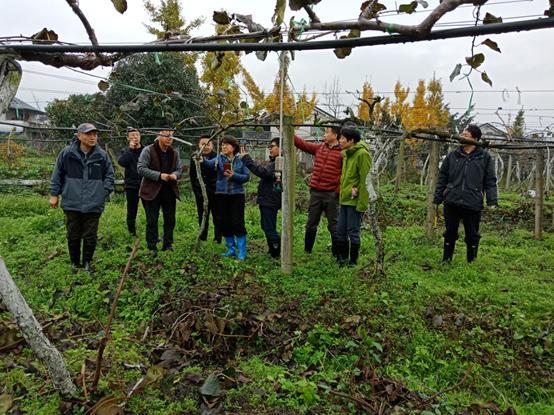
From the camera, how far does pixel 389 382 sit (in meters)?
3.11

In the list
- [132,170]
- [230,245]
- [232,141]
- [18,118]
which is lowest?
[230,245]

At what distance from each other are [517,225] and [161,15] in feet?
48.7

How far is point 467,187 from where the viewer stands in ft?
18.7

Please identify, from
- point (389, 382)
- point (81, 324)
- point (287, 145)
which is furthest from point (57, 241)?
point (389, 382)

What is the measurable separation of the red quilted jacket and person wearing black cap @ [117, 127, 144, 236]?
8.42ft

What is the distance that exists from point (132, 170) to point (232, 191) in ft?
6.23

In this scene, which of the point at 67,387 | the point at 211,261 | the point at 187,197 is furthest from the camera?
the point at 187,197

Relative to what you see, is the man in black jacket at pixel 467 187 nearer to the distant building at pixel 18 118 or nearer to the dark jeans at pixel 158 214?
the dark jeans at pixel 158 214

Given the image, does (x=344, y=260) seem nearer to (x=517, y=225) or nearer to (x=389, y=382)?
(x=389, y=382)

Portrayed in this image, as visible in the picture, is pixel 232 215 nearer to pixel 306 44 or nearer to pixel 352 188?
pixel 352 188

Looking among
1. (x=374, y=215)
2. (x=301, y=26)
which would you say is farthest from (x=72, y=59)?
(x=374, y=215)

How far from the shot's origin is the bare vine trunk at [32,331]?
2.29 meters

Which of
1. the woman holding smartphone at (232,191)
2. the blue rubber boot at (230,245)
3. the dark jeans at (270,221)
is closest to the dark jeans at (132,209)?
the woman holding smartphone at (232,191)

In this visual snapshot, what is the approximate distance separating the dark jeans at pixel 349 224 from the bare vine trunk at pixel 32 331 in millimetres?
3798
